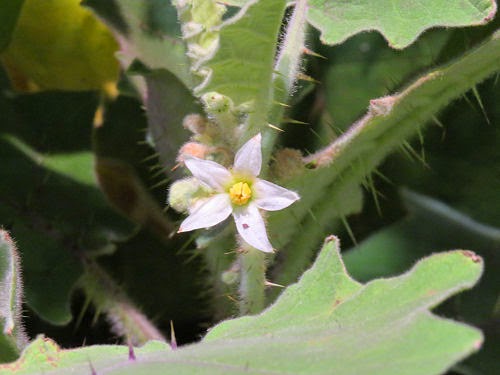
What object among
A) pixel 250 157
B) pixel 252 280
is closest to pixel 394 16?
pixel 250 157

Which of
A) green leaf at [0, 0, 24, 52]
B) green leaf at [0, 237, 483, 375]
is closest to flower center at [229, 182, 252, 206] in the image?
green leaf at [0, 237, 483, 375]

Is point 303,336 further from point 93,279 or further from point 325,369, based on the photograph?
point 93,279

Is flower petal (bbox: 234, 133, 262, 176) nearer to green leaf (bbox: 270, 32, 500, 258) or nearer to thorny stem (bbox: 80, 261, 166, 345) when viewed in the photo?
green leaf (bbox: 270, 32, 500, 258)

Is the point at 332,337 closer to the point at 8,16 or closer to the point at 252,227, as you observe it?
the point at 252,227

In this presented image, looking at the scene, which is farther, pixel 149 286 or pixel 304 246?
pixel 149 286

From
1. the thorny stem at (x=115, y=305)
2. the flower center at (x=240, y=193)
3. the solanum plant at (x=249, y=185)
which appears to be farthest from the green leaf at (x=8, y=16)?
the flower center at (x=240, y=193)

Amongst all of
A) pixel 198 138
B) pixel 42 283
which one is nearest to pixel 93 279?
pixel 42 283
